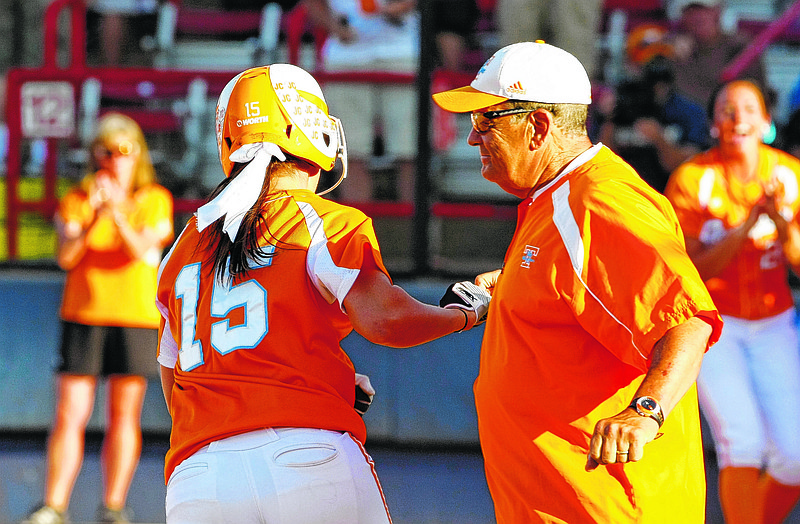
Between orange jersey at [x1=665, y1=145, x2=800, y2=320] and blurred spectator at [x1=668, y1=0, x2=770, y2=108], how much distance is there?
83.7 inches

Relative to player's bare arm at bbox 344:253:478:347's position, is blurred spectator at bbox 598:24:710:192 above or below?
above

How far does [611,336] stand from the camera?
83.3 inches

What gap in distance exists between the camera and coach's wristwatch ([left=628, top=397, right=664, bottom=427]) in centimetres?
192

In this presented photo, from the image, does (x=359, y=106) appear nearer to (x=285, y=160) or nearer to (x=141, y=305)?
(x=141, y=305)

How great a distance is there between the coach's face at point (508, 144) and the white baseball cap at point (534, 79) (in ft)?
0.12

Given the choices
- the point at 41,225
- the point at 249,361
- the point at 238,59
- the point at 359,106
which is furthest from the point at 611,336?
the point at 238,59

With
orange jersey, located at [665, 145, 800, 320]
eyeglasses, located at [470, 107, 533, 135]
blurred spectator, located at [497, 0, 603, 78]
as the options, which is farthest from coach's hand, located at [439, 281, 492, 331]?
blurred spectator, located at [497, 0, 603, 78]

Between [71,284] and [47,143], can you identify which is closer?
[71,284]

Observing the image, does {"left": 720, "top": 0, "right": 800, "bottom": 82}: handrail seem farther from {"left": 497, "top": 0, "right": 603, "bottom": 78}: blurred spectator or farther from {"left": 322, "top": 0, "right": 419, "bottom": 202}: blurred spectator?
{"left": 322, "top": 0, "right": 419, "bottom": 202}: blurred spectator

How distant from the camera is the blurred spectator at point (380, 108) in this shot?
5953mm

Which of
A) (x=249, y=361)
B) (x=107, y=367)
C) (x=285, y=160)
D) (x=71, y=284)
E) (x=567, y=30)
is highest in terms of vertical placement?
(x=567, y=30)

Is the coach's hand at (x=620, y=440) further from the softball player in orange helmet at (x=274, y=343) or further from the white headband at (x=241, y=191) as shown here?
the white headband at (x=241, y=191)

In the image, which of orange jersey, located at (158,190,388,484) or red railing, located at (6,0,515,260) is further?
red railing, located at (6,0,515,260)

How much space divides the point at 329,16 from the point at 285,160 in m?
4.56
